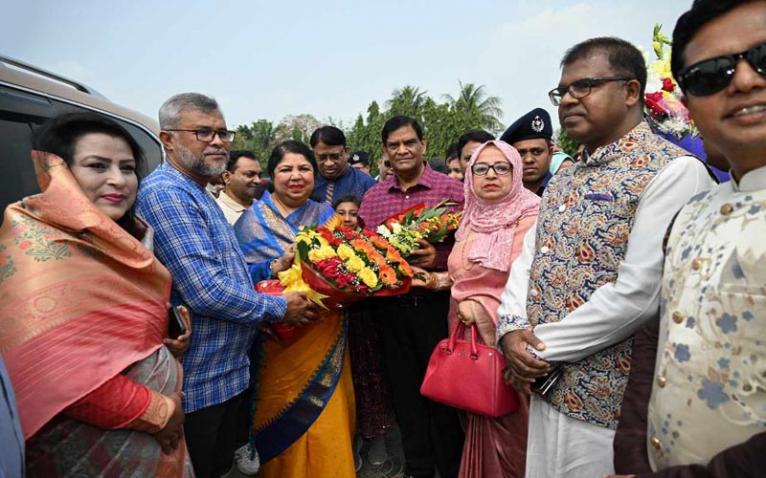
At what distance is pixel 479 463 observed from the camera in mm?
2852

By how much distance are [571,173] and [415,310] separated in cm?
155

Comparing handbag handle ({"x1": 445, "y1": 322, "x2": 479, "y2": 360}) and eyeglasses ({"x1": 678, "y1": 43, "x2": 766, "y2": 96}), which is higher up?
eyeglasses ({"x1": 678, "y1": 43, "x2": 766, "y2": 96})

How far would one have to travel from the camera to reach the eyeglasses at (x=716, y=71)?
3.62 ft


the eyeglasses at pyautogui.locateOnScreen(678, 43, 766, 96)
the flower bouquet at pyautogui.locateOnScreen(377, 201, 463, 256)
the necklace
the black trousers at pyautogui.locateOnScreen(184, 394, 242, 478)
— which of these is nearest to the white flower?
the flower bouquet at pyautogui.locateOnScreen(377, 201, 463, 256)

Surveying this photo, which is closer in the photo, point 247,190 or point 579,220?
point 579,220

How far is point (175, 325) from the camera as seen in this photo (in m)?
2.14

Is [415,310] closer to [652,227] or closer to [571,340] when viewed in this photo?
[571,340]

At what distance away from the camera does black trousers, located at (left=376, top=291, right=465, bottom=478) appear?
3418 mm

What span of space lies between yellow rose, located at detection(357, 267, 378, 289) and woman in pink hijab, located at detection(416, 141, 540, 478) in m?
0.52

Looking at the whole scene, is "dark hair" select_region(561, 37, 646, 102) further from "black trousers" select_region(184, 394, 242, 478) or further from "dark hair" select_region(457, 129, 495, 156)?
"dark hair" select_region(457, 129, 495, 156)

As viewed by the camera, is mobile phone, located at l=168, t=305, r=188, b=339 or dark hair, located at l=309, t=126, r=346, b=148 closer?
mobile phone, located at l=168, t=305, r=188, b=339

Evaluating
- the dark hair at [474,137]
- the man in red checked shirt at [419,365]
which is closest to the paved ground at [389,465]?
the man in red checked shirt at [419,365]

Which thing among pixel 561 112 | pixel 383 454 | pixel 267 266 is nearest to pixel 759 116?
pixel 561 112

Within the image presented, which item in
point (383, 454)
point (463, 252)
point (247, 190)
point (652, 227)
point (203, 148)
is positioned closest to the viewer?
point (652, 227)
